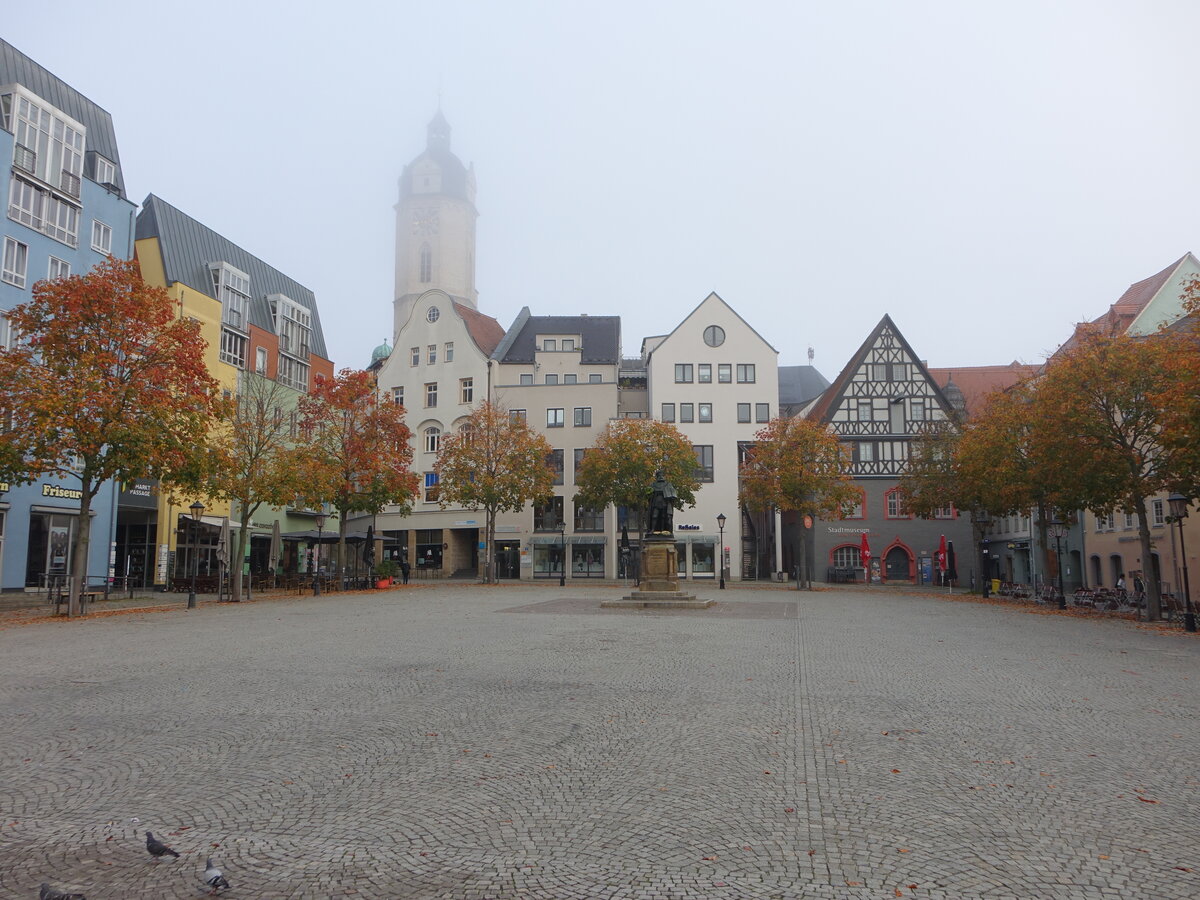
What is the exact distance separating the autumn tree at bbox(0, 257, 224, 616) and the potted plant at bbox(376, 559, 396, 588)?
54.4 ft

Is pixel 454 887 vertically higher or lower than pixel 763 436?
lower

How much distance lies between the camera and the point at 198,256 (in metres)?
46.8

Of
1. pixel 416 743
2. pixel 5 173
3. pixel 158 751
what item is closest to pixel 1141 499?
pixel 416 743

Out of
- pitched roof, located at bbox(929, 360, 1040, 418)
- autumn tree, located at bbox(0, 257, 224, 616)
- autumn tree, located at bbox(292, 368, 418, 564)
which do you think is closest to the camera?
autumn tree, located at bbox(0, 257, 224, 616)

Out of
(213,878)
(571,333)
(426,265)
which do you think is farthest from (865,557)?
(426,265)

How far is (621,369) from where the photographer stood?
234 ft

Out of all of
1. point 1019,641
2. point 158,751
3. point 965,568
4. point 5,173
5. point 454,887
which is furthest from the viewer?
point 965,568

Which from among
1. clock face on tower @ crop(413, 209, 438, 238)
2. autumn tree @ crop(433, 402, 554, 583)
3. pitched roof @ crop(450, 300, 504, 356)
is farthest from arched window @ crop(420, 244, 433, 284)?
autumn tree @ crop(433, 402, 554, 583)

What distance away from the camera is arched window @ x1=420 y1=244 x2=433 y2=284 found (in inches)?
4614

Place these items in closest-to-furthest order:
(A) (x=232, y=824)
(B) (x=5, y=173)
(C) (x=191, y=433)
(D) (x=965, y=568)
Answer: (A) (x=232, y=824), (C) (x=191, y=433), (B) (x=5, y=173), (D) (x=965, y=568)

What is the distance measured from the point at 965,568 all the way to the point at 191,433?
151 ft

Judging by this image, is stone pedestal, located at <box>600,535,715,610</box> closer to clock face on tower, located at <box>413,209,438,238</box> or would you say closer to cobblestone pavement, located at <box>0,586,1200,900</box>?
cobblestone pavement, located at <box>0,586,1200,900</box>

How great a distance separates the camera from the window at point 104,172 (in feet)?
129

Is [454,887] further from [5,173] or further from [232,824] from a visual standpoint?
[5,173]
